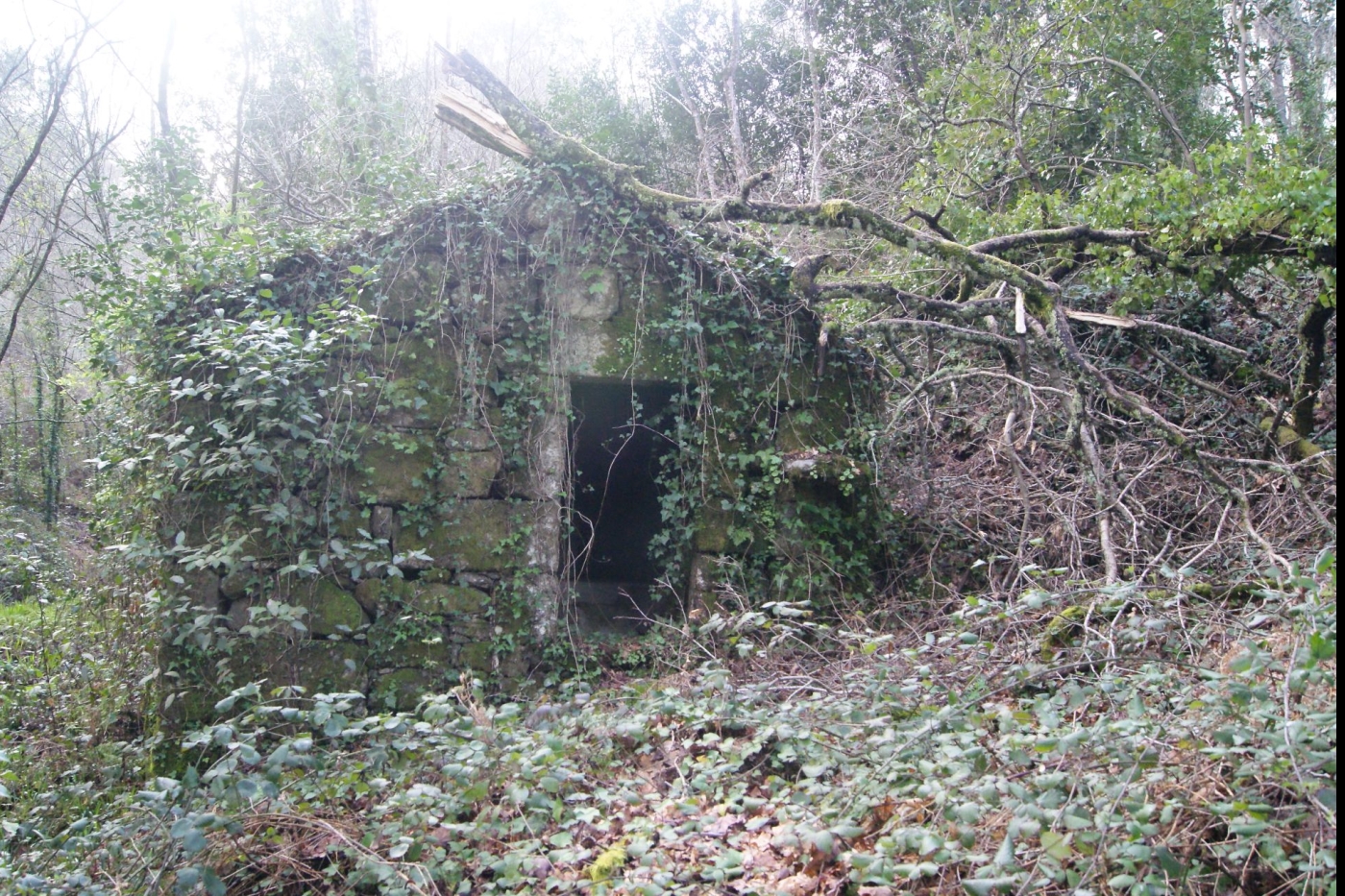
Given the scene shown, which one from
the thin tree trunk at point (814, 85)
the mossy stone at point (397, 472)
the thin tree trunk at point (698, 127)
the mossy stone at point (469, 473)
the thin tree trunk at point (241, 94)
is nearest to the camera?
the mossy stone at point (397, 472)

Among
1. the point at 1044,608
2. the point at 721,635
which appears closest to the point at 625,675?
the point at 721,635

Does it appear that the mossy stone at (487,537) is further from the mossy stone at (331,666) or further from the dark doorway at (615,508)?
the dark doorway at (615,508)

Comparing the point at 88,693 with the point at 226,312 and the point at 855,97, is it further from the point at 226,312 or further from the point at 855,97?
the point at 855,97

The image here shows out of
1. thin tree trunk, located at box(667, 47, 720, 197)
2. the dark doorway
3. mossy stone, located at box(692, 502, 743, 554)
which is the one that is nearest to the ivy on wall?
mossy stone, located at box(692, 502, 743, 554)

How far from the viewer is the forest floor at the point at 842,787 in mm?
2074

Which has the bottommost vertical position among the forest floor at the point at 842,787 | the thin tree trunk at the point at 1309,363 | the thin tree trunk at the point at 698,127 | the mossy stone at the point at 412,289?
the forest floor at the point at 842,787

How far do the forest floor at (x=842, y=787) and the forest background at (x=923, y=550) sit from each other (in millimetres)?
20

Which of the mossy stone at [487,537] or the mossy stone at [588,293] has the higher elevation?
the mossy stone at [588,293]

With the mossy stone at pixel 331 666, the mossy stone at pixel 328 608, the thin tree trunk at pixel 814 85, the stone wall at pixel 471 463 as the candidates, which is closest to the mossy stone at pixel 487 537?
the stone wall at pixel 471 463

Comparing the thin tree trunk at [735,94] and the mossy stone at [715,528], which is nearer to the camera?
the mossy stone at [715,528]

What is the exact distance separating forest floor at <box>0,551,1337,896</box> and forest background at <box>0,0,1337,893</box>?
0.02 m

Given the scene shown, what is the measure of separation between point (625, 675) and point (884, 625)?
158 centimetres

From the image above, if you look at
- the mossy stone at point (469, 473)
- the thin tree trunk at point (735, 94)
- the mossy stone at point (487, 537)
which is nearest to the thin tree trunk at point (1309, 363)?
the mossy stone at point (487, 537)

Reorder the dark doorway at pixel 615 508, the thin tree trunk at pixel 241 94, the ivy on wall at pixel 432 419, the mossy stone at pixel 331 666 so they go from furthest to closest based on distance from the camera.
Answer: the thin tree trunk at pixel 241 94, the dark doorway at pixel 615 508, the mossy stone at pixel 331 666, the ivy on wall at pixel 432 419
